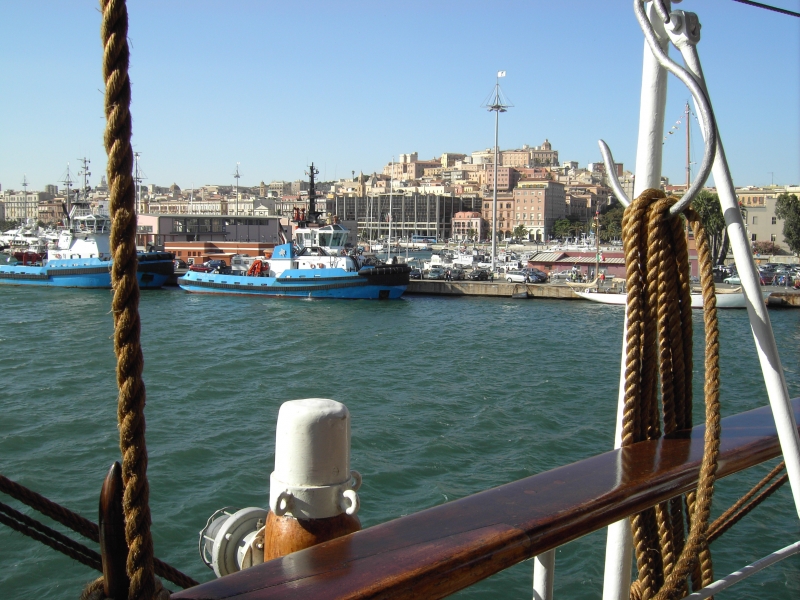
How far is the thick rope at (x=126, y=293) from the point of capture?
2.26ft

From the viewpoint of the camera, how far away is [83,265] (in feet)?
89.1

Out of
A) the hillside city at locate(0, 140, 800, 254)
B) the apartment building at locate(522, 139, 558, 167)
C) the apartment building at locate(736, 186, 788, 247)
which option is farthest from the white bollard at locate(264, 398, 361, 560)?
the apartment building at locate(522, 139, 558, 167)

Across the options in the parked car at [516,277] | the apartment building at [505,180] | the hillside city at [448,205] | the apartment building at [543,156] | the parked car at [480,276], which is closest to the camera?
the parked car at [516,277]

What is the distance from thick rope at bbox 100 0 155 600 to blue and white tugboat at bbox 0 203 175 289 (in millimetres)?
27110

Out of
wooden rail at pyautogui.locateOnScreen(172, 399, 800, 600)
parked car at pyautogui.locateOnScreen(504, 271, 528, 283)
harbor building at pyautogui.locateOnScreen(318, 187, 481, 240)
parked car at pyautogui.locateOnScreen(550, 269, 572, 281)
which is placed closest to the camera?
wooden rail at pyautogui.locateOnScreen(172, 399, 800, 600)

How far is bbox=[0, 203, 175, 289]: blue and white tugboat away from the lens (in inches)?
1066

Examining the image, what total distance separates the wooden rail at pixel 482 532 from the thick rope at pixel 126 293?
0.09 meters

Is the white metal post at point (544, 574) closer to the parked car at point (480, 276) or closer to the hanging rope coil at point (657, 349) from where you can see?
the hanging rope coil at point (657, 349)

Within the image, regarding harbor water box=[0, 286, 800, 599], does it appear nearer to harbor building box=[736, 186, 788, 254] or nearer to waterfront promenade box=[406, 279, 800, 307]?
waterfront promenade box=[406, 279, 800, 307]

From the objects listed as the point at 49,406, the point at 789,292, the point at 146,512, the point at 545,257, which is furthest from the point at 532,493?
the point at 545,257

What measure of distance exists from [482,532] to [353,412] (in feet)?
28.0

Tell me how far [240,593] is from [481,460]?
6.85 m

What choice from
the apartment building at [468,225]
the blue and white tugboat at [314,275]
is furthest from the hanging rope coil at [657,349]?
the apartment building at [468,225]

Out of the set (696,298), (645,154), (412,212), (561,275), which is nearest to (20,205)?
(412,212)
